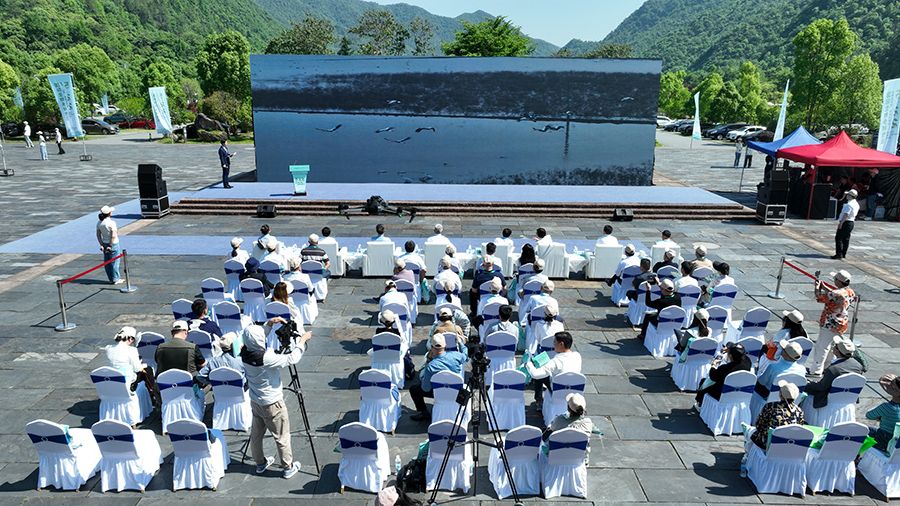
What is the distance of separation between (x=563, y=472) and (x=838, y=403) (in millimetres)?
3653

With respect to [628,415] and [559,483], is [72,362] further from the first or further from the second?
[628,415]

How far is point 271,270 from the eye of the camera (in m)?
11.4

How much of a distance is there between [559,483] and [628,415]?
6.97 feet

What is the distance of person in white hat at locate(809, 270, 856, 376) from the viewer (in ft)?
29.1

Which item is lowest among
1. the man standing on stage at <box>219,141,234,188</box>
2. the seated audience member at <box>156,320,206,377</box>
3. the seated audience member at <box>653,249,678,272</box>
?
the seated audience member at <box>156,320,206,377</box>

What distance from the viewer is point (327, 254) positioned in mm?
13359

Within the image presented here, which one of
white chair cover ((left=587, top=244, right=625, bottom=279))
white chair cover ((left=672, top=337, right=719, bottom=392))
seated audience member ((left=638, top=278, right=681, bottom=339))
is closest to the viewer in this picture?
white chair cover ((left=672, top=337, right=719, bottom=392))

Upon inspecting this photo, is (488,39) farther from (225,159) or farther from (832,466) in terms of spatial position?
(832,466)

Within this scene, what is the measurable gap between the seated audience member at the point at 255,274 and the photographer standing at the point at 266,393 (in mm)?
4553

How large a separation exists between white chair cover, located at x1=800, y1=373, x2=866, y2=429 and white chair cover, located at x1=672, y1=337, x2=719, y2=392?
135 centimetres

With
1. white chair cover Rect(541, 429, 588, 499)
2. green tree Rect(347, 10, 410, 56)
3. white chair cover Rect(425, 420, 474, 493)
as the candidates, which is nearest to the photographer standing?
white chair cover Rect(425, 420, 474, 493)

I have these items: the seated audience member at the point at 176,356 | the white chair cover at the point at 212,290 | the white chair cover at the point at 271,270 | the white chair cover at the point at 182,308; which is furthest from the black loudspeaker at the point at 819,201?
the seated audience member at the point at 176,356

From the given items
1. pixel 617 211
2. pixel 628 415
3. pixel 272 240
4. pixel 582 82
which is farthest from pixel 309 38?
pixel 628 415

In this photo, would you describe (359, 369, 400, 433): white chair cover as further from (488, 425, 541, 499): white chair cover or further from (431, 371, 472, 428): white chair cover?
(488, 425, 541, 499): white chair cover
